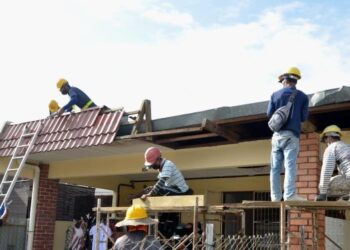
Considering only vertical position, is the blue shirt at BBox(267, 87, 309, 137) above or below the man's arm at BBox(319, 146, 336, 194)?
above

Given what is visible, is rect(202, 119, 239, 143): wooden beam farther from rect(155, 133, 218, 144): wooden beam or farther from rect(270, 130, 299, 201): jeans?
rect(270, 130, 299, 201): jeans

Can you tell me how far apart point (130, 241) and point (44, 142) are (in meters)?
5.60

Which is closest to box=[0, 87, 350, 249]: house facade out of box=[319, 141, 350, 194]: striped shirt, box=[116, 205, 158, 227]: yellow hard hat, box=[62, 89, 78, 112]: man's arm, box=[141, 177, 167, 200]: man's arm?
box=[62, 89, 78, 112]: man's arm

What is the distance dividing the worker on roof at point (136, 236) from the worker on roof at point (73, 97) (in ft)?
17.7

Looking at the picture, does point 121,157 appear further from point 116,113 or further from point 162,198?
point 162,198

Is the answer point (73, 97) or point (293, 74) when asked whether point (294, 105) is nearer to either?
point (293, 74)

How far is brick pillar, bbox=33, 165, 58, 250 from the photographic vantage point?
11.7 meters

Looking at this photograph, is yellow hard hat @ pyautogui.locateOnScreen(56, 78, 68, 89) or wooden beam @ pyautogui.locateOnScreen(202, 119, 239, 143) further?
yellow hard hat @ pyautogui.locateOnScreen(56, 78, 68, 89)

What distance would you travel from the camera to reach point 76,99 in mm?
9984

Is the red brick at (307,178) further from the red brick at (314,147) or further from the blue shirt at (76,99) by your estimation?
the blue shirt at (76,99)

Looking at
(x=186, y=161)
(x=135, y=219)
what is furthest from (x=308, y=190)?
(x=135, y=219)

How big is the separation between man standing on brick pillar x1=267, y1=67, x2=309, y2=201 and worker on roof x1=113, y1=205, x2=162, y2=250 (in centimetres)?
180

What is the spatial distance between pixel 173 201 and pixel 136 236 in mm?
1630

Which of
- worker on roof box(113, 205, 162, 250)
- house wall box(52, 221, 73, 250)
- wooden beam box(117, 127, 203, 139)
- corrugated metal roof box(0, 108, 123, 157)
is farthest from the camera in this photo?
house wall box(52, 221, 73, 250)
